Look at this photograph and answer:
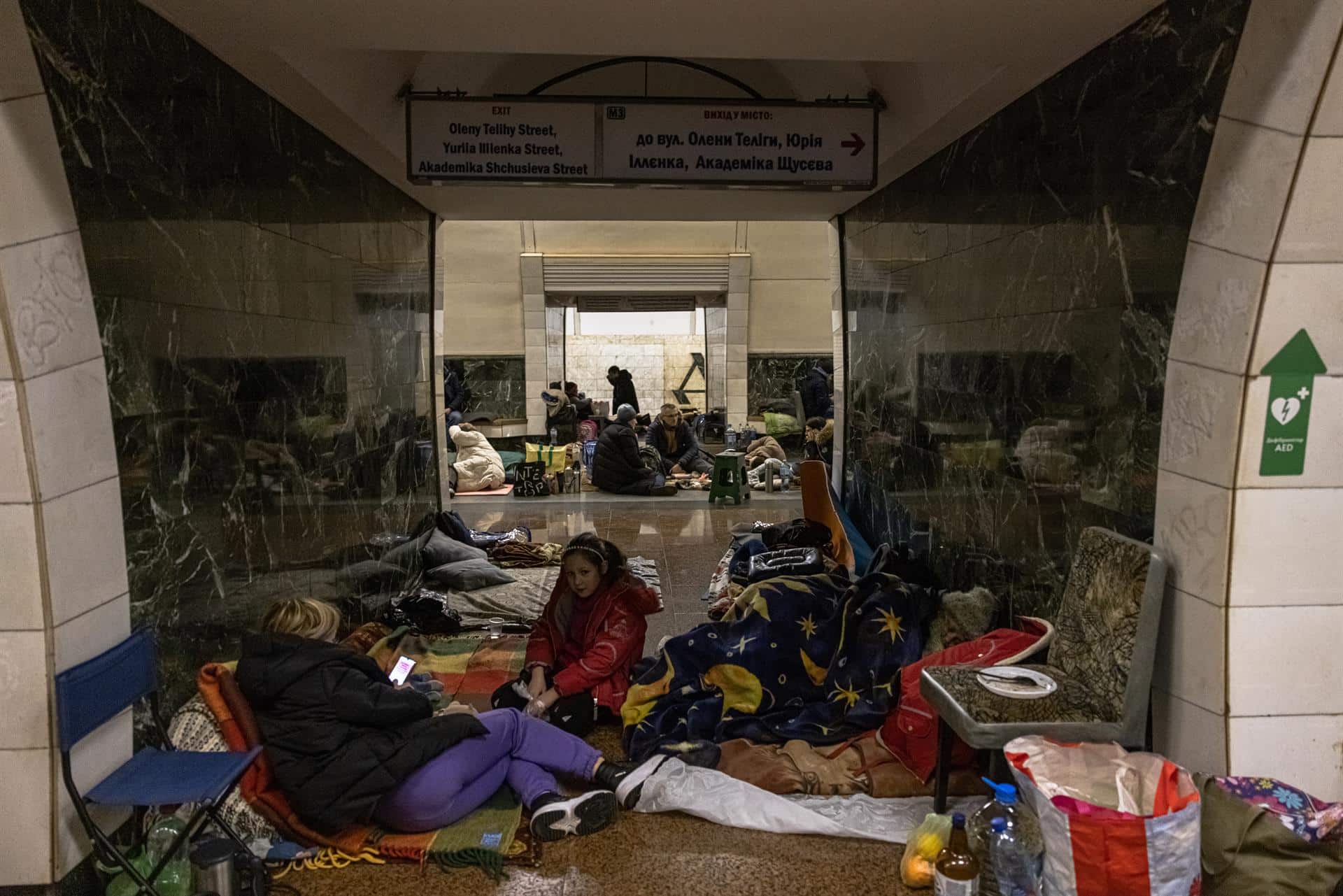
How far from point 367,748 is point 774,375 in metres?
12.5

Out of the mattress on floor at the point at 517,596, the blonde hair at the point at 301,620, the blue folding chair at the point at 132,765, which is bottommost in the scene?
the mattress on floor at the point at 517,596

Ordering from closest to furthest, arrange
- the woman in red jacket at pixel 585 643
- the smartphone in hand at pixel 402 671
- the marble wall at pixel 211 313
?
1. the marble wall at pixel 211 313
2. the woman in red jacket at pixel 585 643
3. the smartphone in hand at pixel 402 671

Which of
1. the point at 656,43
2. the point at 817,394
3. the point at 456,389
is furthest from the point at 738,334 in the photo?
the point at 656,43

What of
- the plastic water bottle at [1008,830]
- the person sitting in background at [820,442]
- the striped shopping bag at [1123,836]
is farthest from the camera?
the person sitting in background at [820,442]

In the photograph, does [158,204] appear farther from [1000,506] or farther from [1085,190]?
[1000,506]

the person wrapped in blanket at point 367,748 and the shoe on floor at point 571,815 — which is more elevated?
the person wrapped in blanket at point 367,748

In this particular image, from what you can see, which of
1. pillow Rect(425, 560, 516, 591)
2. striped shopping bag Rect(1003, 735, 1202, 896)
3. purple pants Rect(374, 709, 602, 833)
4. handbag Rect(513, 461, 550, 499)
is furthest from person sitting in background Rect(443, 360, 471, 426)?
striped shopping bag Rect(1003, 735, 1202, 896)

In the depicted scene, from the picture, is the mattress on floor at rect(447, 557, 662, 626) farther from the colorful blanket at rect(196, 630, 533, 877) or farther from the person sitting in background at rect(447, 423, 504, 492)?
the person sitting in background at rect(447, 423, 504, 492)

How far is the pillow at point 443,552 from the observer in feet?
25.1

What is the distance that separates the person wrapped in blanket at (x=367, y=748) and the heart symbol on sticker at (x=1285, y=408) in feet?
8.36

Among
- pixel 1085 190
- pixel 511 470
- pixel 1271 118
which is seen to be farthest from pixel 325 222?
pixel 511 470

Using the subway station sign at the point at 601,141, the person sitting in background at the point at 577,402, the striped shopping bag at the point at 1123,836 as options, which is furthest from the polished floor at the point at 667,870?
the person sitting in background at the point at 577,402

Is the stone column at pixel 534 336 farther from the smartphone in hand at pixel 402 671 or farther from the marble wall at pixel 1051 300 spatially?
the smartphone in hand at pixel 402 671

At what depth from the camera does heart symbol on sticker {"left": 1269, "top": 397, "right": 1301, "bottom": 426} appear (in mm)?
2926
